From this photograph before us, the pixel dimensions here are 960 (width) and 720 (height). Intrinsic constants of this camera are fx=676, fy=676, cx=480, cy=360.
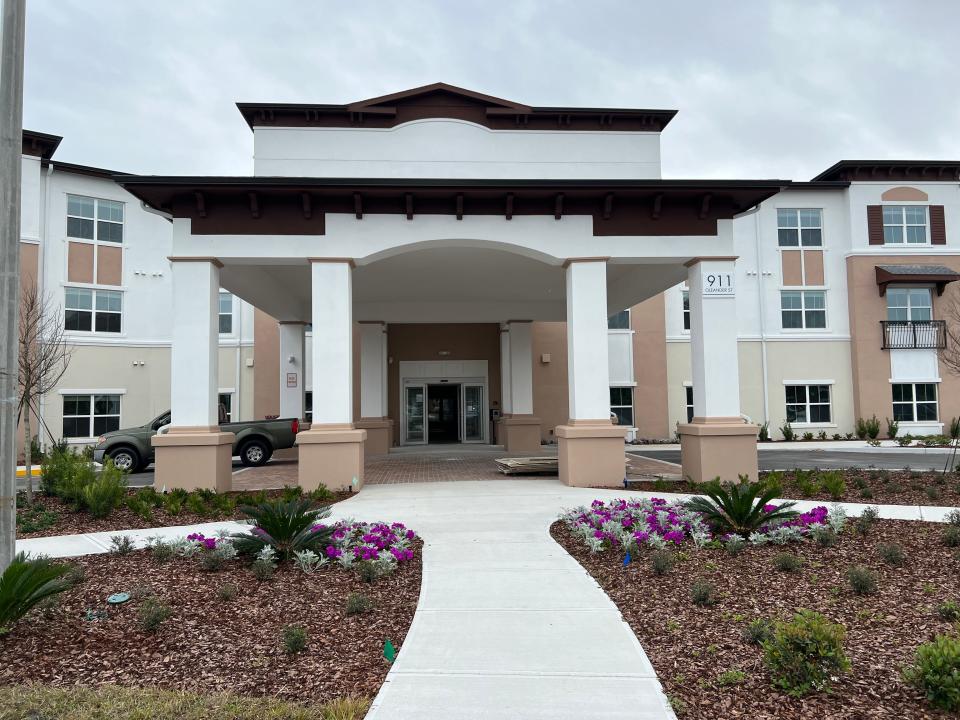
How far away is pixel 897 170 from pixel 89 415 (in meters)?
31.5

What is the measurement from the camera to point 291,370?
66.5 ft

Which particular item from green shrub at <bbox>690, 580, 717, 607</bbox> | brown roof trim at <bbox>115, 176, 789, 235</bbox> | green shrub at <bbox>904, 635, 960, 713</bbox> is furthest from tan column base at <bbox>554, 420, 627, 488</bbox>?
green shrub at <bbox>904, 635, 960, 713</bbox>

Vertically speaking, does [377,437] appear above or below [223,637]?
above

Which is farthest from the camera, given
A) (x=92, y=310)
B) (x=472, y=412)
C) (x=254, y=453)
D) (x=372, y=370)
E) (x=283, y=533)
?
(x=472, y=412)

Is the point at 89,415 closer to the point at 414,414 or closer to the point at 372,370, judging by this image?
the point at 372,370

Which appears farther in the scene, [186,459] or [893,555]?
[186,459]

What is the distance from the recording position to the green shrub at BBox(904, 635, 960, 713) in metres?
3.58

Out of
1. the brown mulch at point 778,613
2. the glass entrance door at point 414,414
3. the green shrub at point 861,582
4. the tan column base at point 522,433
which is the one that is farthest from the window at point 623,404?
the green shrub at point 861,582

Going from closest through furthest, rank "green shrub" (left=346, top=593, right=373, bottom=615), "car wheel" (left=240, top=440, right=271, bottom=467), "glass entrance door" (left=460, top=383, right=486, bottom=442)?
"green shrub" (left=346, top=593, right=373, bottom=615) → "car wheel" (left=240, top=440, right=271, bottom=467) → "glass entrance door" (left=460, top=383, right=486, bottom=442)

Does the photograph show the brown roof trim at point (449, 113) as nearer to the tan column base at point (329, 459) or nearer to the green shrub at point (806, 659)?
the tan column base at point (329, 459)

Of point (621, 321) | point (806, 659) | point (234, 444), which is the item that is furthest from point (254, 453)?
point (806, 659)

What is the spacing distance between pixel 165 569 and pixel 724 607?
16.8 ft

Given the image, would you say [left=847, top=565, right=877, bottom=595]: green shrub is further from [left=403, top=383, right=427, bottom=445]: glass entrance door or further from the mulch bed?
[left=403, top=383, right=427, bottom=445]: glass entrance door

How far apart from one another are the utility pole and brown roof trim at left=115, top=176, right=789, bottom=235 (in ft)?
20.6
